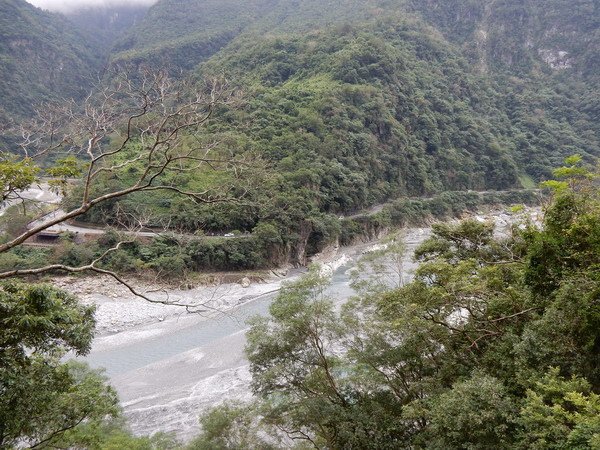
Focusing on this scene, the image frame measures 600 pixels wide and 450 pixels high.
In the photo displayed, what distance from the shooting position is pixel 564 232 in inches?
271

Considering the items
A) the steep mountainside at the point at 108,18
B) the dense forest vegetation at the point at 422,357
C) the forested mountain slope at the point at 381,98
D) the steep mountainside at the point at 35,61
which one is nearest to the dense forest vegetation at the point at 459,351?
the dense forest vegetation at the point at 422,357

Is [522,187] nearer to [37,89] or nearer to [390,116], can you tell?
[390,116]

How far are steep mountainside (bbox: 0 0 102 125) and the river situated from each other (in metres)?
49.8

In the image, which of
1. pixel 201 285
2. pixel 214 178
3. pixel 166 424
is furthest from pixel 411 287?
pixel 214 178

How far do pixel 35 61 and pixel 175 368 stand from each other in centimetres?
7904

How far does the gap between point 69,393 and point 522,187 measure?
65539 millimetres

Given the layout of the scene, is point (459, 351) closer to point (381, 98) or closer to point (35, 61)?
point (381, 98)

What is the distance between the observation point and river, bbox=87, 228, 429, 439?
1504cm

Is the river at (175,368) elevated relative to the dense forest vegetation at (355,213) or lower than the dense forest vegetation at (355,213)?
lower

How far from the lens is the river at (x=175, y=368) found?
15038mm

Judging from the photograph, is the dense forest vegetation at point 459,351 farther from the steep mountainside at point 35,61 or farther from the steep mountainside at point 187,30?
the steep mountainside at point 187,30

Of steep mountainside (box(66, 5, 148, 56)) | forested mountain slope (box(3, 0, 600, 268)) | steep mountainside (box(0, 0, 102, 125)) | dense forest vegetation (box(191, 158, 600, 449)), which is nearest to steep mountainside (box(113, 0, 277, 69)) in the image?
forested mountain slope (box(3, 0, 600, 268))

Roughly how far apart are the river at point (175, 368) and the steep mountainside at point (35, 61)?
4983 cm

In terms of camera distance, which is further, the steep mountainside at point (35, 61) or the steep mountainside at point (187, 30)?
the steep mountainside at point (187, 30)
